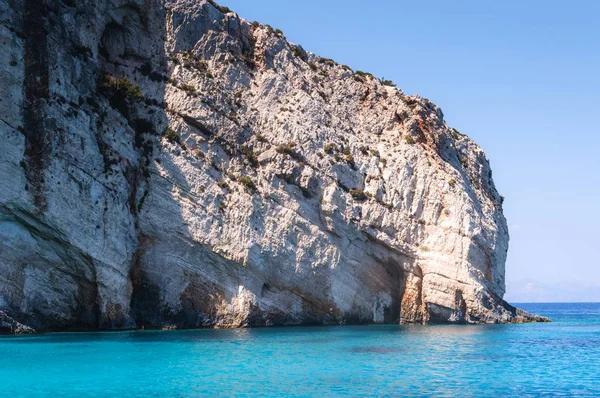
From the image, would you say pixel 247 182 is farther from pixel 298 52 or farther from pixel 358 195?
pixel 298 52

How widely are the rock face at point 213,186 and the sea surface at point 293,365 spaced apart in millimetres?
4032

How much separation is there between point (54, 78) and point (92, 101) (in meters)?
2.93

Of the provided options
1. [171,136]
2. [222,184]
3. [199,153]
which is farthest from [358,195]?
[171,136]

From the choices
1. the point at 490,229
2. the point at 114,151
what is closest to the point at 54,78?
the point at 114,151

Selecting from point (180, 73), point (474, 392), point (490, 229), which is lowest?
point (474, 392)

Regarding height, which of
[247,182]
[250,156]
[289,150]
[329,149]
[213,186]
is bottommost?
[213,186]

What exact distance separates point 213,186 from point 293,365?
21.2m

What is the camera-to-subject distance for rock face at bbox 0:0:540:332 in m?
39.4

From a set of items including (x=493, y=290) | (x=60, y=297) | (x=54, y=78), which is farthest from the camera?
(x=493, y=290)

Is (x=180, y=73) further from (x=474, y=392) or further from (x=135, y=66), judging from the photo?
(x=474, y=392)

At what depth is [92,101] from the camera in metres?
43.8

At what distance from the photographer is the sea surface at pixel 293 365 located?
23.2m

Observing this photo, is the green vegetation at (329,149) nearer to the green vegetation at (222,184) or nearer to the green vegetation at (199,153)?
the green vegetation at (222,184)

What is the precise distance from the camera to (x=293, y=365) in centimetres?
2852
